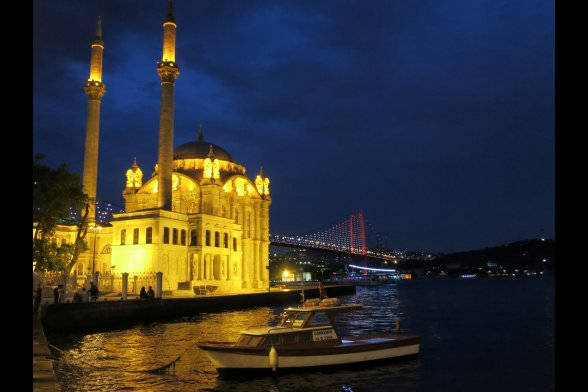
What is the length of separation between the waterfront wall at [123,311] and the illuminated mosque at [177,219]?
5.72 meters

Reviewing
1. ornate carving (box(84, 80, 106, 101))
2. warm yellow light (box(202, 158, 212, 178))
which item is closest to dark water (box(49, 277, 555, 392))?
warm yellow light (box(202, 158, 212, 178))

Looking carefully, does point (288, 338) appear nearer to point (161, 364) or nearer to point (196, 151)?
point (161, 364)

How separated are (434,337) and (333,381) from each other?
1528cm

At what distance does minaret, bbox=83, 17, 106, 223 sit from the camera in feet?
170

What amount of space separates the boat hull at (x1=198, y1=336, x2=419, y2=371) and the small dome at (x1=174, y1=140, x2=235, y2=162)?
159 feet

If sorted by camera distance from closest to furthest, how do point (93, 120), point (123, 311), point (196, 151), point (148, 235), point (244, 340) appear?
point (244, 340) < point (123, 311) < point (148, 235) < point (93, 120) < point (196, 151)

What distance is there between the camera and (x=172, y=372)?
19250 millimetres

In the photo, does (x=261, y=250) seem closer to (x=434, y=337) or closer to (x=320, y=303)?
(x=434, y=337)

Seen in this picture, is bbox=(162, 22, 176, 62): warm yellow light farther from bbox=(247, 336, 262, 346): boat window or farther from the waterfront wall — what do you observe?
bbox=(247, 336, 262, 346): boat window

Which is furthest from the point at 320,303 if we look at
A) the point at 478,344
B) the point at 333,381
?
the point at 478,344

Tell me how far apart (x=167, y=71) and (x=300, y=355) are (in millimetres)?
37617

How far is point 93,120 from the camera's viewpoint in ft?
175

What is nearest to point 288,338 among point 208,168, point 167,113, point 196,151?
point 167,113

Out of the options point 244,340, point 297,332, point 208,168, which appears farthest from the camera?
point 208,168
